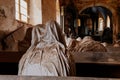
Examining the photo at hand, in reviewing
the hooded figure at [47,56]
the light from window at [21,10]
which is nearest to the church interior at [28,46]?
the light from window at [21,10]

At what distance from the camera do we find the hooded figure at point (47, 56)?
2.18 meters

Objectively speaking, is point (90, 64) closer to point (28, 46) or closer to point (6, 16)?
point (28, 46)

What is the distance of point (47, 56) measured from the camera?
7.33ft

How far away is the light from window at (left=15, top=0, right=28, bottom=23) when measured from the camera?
6148 mm

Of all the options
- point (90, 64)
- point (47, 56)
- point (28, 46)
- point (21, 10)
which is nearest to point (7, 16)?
point (28, 46)

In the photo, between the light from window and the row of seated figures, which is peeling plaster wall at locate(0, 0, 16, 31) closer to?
the light from window

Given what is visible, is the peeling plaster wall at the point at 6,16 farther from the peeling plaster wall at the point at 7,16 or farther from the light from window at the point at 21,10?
the light from window at the point at 21,10

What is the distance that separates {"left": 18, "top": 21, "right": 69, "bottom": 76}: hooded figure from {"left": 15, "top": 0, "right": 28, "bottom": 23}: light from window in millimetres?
3852

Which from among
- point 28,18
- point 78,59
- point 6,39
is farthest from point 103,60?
point 28,18

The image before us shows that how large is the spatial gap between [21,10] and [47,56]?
14.6 feet

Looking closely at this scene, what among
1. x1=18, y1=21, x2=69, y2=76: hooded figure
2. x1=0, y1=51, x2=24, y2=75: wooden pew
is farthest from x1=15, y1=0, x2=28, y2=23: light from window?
x1=18, y1=21, x2=69, y2=76: hooded figure

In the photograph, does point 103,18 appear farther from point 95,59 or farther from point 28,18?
point 95,59

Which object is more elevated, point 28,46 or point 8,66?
point 28,46

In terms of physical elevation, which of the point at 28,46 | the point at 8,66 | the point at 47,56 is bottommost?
the point at 8,66
